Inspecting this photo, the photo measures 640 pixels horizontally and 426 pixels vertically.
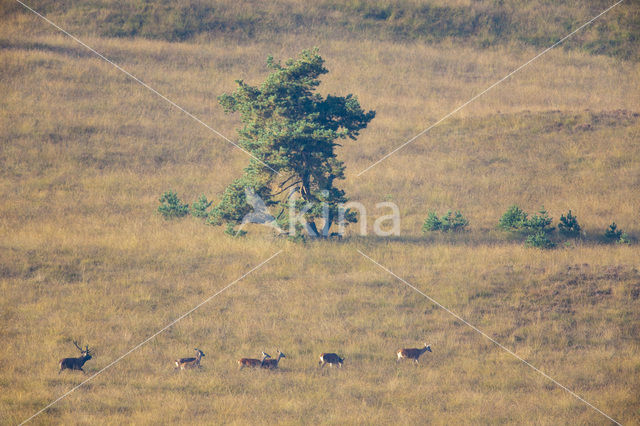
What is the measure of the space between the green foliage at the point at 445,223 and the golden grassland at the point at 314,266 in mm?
648

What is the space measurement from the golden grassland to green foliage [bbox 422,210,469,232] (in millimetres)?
648

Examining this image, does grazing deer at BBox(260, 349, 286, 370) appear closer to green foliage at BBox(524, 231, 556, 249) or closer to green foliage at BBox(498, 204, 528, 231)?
green foliage at BBox(524, 231, 556, 249)

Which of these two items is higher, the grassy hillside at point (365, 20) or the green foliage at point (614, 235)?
the grassy hillside at point (365, 20)

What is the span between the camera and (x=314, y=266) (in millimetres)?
23172

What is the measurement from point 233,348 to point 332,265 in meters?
6.55

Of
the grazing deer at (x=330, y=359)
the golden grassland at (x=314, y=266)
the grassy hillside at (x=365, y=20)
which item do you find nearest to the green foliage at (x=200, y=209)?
the golden grassland at (x=314, y=266)

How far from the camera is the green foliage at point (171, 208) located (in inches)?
1127

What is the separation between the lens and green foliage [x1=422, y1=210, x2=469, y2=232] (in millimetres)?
27703

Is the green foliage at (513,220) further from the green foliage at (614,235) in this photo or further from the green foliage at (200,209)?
A: the green foliage at (200,209)

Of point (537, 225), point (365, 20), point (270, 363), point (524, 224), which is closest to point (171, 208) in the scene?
point (270, 363)

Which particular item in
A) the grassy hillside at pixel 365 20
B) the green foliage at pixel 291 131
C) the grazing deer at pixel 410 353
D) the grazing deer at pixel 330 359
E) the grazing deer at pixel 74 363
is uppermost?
the grassy hillside at pixel 365 20

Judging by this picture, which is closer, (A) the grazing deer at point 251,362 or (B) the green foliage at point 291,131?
(A) the grazing deer at point 251,362

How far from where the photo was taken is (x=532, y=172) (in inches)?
1387

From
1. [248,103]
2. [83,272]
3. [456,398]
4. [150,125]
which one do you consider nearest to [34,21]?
[150,125]
